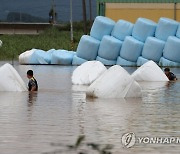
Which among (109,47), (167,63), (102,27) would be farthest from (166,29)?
(102,27)

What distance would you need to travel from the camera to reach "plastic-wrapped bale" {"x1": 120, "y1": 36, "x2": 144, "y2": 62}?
115ft

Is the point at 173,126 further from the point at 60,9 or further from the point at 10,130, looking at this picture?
the point at 60,9

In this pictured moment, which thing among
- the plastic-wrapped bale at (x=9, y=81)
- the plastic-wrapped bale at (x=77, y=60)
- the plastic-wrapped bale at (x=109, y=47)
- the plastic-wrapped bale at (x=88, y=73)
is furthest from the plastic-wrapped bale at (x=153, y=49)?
the plastic-wrapped bale at (x=9, y=81)

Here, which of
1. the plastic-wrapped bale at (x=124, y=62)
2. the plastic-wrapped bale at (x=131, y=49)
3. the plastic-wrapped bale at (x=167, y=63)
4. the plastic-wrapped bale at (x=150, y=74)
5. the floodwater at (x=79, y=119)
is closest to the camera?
the floodwater at (x=79, y=119)

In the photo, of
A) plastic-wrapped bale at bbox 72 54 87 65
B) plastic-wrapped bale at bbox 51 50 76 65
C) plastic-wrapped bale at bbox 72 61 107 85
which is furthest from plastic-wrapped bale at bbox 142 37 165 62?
plastic-wrapped bale at bbox 72 61 107 85

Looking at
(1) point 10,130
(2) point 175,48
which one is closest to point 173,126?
(1) point 10,130

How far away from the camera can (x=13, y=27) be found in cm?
7550

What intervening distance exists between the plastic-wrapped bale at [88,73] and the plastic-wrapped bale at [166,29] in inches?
401

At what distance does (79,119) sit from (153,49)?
20.1m

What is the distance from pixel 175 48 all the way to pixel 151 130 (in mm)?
21070

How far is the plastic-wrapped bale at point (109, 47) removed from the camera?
1399 inches

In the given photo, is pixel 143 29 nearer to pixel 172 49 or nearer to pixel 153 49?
pixel 153 49

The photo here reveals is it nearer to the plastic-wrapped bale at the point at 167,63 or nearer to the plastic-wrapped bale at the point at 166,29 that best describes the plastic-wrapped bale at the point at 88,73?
the plastic-wrapped bale at the point at 167,63

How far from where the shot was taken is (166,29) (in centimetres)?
3469
